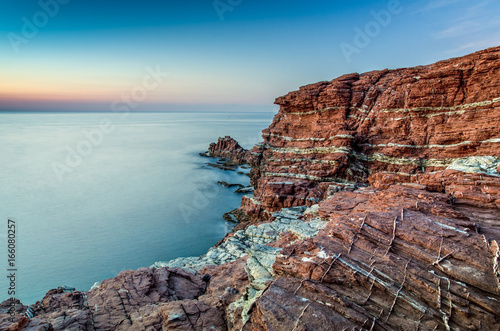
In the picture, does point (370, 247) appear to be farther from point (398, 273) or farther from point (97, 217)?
point (97, 217)

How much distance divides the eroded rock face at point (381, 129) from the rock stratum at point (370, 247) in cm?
12

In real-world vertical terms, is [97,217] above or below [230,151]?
below

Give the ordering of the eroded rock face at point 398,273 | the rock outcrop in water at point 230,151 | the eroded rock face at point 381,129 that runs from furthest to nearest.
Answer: the rock outcrop in water at point 230,151, the eroded rock face at point 381,129, the eroded rock face at point 398,273

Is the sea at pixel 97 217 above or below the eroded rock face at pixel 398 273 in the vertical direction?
below

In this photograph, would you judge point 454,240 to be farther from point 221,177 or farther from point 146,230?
point 221,177

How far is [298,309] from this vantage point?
822cm

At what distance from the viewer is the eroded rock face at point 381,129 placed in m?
21.7

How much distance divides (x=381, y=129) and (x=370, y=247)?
19.8m

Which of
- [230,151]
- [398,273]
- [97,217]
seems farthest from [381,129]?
[230,151]

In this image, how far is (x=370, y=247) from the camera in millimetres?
10578

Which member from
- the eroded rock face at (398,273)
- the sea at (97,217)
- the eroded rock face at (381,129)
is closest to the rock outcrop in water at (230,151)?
the sea at (97,217)

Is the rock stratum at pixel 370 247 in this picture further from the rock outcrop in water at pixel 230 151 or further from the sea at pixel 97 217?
the rock outcrop in water at pixel 230 151

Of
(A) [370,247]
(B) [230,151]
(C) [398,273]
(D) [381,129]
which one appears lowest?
(B) [230,151]

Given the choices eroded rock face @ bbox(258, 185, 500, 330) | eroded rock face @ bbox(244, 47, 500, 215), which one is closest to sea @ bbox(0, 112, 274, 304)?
eroded rock face @ bbox(244, 47, 500, 215)
